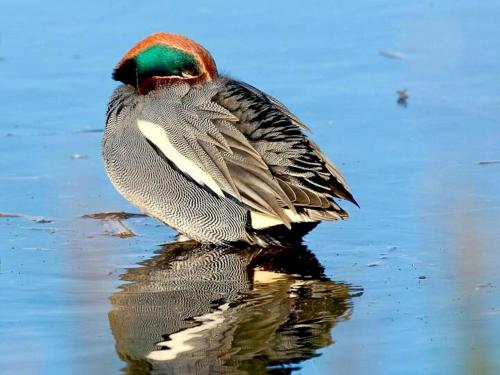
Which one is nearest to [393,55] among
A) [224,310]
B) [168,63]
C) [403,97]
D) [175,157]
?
[403,97]

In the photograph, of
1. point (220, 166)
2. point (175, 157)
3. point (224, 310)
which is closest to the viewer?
point (224, 310)

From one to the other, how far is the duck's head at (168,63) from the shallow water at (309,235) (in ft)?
2.42

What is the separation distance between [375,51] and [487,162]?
2200 mm

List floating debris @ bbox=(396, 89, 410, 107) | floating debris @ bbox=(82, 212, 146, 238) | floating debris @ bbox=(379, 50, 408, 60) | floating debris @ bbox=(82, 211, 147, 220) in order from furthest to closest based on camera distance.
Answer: floating debris @ bbox=(379, 50, 408, 60)
floating debris @ bbox=(396, 89, 410, 107)
floating debris @ bbox=(82, 211, 147, 220)
floating debris @ bbox=(82, 212, 146, 238)

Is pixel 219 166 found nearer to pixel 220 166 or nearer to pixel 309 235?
pixel 220 166

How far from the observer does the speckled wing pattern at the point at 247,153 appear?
6562 mm

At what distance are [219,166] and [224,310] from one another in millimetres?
1010

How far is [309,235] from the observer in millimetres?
6930

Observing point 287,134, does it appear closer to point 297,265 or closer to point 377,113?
point 297,265

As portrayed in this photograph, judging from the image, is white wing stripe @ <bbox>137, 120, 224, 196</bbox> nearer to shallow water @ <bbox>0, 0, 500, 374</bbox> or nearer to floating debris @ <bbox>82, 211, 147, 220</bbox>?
shallow water @ <bbox>0, 0, 500, 374</bbox>

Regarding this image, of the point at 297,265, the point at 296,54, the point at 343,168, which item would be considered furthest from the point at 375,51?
the point at 297,265

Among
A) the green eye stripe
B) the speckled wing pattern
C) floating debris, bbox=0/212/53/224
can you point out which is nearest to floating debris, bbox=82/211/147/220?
floating debris, bbox=0/212/53/224

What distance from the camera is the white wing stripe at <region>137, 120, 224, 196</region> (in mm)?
6629

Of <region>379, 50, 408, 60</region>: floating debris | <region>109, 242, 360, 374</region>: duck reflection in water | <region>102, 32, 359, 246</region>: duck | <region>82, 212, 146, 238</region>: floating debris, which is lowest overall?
<region>109, 242, 360, 374</region>: duck reflection in water
